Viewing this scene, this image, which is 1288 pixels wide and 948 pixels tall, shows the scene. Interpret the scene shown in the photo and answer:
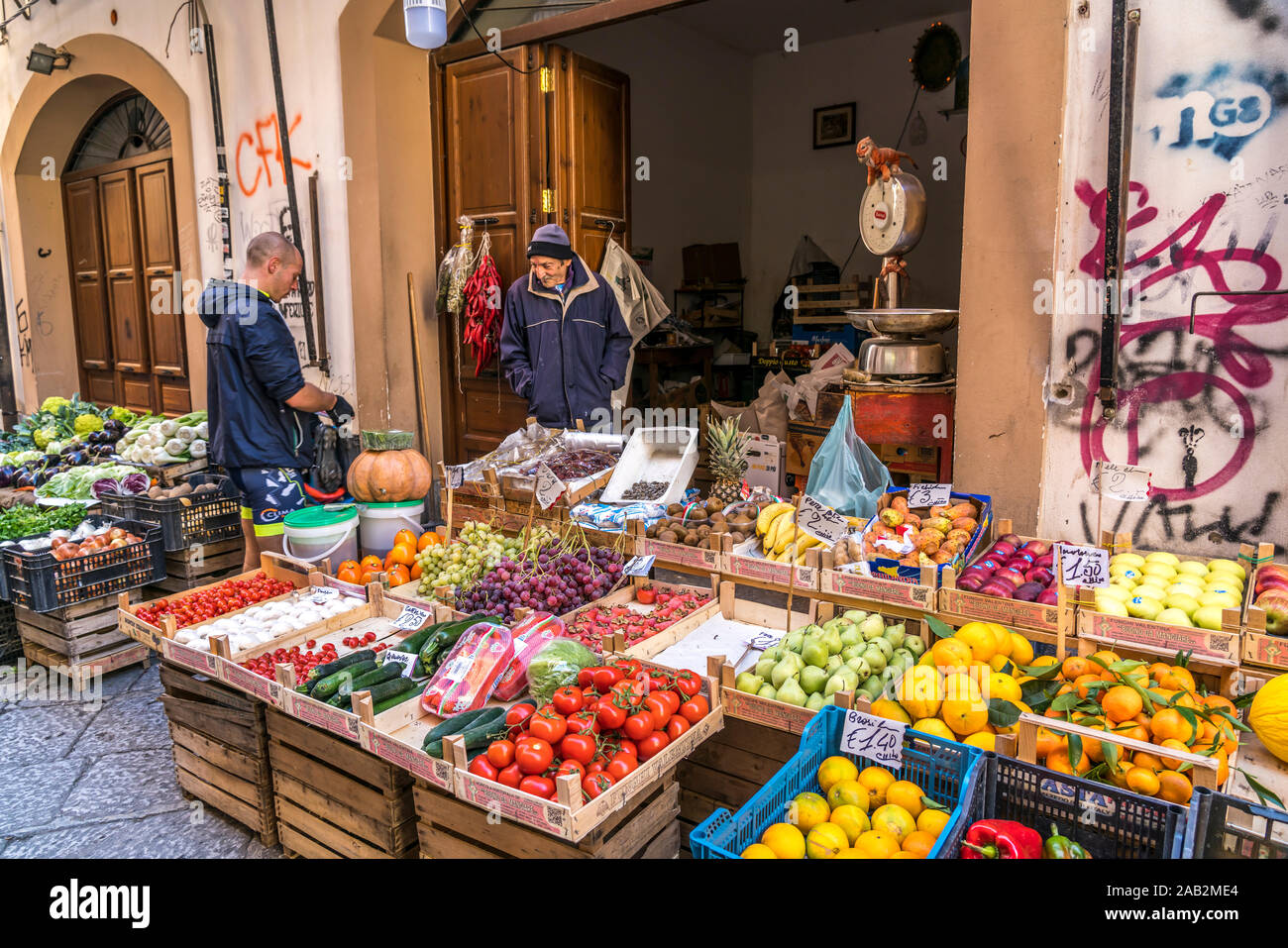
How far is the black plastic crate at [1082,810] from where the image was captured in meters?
1.90

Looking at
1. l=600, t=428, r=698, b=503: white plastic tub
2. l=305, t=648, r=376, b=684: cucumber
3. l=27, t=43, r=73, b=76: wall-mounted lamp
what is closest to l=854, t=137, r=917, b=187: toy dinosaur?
l=600, t=428, r=698, b=503: white plastic tub

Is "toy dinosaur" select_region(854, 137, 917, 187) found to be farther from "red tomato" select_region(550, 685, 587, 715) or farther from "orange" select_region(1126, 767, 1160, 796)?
"orange" select_region(1126, 767, 1160, 796)

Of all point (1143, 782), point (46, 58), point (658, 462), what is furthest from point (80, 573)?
point (46, 58)

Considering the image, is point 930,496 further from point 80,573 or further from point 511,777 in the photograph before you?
point 80,573

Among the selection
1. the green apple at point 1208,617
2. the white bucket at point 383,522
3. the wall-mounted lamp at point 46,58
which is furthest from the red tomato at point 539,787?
the wall-mounted lamp at point 46,58

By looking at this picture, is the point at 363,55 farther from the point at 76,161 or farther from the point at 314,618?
the point at 76,161

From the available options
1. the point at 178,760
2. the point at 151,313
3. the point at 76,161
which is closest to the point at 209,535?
the point at 178,760

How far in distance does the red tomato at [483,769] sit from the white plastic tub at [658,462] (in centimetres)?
196

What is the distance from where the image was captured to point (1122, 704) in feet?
7.43

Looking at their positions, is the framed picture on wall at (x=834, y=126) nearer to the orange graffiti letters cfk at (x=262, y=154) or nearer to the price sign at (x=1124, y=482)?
the orange graffiti letters cfk at (x=262, y=154)

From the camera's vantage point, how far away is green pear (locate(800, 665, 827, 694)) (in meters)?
2.63

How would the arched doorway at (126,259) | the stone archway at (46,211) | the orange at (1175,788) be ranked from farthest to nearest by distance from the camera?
the stone archway at (46,211) → the arched doorway at (126,259) → the orange at (1175,788)

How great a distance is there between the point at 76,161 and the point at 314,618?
29.8 ft
